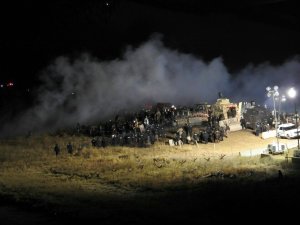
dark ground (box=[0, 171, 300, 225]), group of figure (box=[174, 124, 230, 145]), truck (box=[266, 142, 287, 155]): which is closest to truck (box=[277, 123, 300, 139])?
group of figure (box=[174, 124, 230, 145])

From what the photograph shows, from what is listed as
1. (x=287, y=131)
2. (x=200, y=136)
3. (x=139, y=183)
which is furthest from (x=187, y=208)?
(x=287, y=131)

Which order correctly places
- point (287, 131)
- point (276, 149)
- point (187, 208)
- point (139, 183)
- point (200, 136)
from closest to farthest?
point (187, 208)
point (139, 183)
point (276, 149)
point (200, 136)
point (287, 131)

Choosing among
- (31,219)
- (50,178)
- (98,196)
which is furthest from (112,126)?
(31,219)

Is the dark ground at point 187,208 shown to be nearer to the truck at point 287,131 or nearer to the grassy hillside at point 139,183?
the grassy hillside at point 139,183

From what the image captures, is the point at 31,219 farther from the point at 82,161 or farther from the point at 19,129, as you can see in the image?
the point at 19,129

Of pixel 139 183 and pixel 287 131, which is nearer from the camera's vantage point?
pixel 139 183

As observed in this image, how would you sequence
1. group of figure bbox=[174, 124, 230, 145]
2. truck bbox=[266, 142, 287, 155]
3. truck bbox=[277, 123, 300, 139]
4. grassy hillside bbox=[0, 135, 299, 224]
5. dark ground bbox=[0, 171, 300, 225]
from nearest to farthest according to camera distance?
dark ground bbox=[0, 171, 300, 225] → grassy hillside bbox=[0, 135, 299, 224] → truck bbox=[266, 142, 287, 155] → group of figure bbox=[174, 124, 230, 145] → truck bbox=[277, 123, 300, 139]

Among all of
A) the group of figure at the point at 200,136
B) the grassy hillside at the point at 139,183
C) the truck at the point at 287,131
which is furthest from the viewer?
the truck at the point at 287,131

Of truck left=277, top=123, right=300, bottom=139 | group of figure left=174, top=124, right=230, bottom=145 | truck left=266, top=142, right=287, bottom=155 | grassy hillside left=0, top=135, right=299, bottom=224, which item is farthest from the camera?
truck left=277, top=123, right=300, bottom=139

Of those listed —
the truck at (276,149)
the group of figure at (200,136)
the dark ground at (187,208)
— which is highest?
the group of figure at (200,136)

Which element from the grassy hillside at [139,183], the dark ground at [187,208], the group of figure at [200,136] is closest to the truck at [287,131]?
the group of figure at [200,136]

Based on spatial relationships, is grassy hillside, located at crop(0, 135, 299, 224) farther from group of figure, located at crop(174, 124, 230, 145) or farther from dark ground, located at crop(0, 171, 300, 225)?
group of figure, located at crop(174, 124, 230, 145)

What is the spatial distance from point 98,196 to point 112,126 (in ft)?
67.5

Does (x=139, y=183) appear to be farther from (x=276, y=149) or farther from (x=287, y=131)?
(x=287, y=131)
